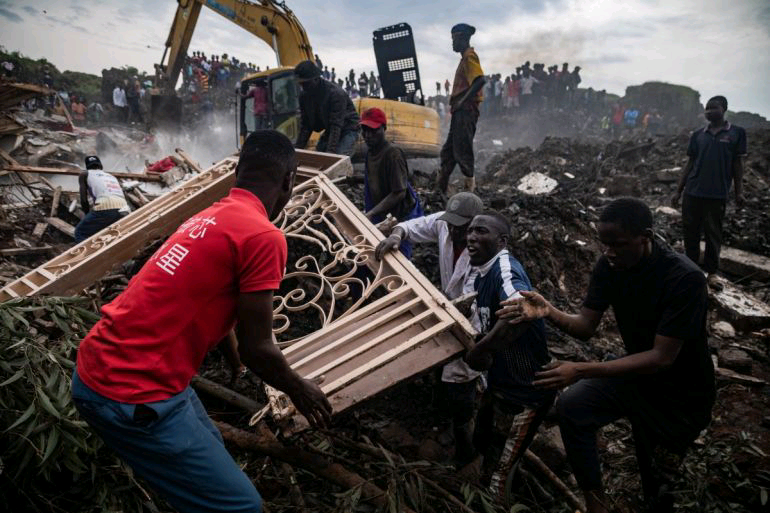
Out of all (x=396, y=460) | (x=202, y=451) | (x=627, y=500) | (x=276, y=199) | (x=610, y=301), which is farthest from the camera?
(x=627, y=500)

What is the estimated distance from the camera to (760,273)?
528cm

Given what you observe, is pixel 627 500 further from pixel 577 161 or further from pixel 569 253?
pixel 577 161

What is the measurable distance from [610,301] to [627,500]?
1.25m

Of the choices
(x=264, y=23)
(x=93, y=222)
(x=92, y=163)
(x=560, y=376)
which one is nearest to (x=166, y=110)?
(x=264, y=23)

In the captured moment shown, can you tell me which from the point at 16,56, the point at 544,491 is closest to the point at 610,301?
the point at 544,491

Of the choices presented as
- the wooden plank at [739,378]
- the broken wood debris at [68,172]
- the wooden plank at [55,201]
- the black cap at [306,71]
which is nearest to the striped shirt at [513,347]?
the wooden plank at [739,378]

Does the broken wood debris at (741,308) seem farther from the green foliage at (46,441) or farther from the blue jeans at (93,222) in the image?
the blue jeans at (93,222)

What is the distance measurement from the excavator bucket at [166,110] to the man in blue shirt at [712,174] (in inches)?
550

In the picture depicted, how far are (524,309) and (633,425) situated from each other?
2.99ft

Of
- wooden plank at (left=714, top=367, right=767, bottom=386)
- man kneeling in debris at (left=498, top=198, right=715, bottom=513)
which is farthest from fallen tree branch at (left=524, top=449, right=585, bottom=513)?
wooden plank at (left=714, top=367, right=767, bottom=386)

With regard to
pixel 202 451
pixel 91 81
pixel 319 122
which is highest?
pixel 91 81

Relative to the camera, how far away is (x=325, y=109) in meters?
5.53

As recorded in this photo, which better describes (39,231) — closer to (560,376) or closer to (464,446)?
(464,446)

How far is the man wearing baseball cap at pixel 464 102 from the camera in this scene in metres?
5.63
